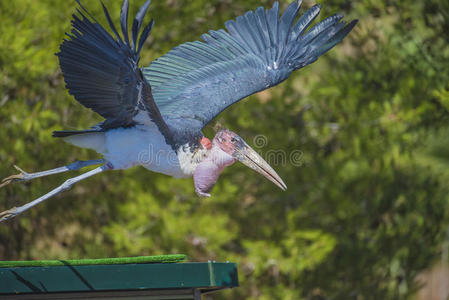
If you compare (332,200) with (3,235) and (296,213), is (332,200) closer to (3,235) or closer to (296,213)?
(296,213)

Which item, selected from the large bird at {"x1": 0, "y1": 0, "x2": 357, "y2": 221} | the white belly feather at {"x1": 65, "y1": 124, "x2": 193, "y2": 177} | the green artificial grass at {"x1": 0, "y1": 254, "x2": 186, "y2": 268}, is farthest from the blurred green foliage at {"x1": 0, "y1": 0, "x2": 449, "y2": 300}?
the green artificial grass at {"x1": 0, "y1": 254, "x2": 186, "y2": 268}

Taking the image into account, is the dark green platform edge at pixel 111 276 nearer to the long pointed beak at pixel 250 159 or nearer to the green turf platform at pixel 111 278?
the green turf platform at pixel 111 278

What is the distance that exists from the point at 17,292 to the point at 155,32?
5.01 meters

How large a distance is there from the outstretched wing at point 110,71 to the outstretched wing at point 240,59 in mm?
972

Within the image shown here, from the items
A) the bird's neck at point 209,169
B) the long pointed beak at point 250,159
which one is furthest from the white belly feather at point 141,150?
the long pointed beak at point 250,159

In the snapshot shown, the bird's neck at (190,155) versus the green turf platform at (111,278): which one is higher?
the bird's neck at (190,155)

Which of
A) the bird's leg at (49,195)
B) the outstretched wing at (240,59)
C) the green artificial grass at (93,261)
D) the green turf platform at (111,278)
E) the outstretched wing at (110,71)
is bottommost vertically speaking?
the green turf platform at (111,278)

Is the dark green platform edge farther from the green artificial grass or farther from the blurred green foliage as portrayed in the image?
the blurred green foliage

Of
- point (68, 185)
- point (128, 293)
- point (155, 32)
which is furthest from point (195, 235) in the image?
point (128, 293)

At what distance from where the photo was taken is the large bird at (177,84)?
485cm

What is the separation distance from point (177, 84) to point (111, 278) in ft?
9.11

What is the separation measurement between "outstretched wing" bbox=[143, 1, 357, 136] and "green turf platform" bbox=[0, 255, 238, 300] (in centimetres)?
209

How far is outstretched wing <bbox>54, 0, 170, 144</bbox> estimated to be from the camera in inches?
184

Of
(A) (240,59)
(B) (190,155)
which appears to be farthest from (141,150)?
(A) (240,59)
